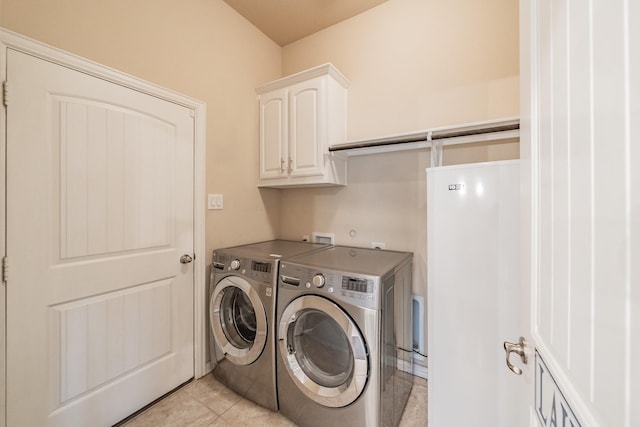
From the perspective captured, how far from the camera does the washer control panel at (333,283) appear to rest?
1246 mm

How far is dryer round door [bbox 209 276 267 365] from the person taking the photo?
1.74 meters

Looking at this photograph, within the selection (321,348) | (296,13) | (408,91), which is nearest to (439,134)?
(408,91)

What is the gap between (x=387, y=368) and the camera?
1327 millimetres

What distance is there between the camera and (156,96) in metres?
1.68

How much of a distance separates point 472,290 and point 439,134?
99 cm

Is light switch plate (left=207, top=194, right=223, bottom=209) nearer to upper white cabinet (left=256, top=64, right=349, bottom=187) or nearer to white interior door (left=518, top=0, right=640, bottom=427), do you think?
upper white cabinet (left=256, top=64, right=349, bottom=187)

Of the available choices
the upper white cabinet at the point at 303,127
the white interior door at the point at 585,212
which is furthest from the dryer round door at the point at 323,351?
the upper white cabinet at the point at 303,127

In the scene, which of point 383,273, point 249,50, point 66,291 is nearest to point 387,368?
point 383,273

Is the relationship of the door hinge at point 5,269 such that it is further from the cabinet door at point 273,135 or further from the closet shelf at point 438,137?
the closet shelf at point 438,137

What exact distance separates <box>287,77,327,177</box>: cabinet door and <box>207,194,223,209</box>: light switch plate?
0.63 metres

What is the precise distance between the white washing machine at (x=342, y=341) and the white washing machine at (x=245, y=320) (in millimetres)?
89

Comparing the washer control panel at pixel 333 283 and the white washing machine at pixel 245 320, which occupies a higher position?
the washer control panel at pixel 333 283

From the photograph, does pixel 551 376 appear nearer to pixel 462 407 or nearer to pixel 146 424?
pixel 462 407

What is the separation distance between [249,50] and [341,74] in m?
0.91
